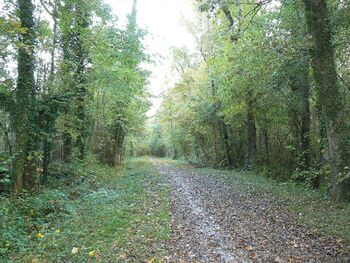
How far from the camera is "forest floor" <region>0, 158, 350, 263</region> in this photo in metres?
6.69

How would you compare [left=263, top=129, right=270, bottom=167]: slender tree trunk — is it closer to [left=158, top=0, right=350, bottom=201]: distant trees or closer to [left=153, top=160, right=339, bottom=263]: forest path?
[left=158, top=0, right=350, bottom=201]: distant trees

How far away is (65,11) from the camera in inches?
431

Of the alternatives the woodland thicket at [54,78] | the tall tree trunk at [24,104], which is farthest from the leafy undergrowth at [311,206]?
the tall tree trunk at [24,104]

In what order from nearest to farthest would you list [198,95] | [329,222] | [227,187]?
[329,222] → [227,187] → [198,95]

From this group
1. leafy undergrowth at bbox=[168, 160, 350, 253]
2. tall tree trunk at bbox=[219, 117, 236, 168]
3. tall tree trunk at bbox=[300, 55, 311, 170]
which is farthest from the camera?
tall tree trunk at bbox=[219, 117, 236, 168]

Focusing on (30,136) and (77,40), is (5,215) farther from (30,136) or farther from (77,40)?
(77,40)

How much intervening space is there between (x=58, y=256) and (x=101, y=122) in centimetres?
1719

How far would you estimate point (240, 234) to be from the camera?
788 cm

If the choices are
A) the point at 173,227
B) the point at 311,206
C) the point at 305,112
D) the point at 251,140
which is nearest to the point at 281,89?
the point at 305,112

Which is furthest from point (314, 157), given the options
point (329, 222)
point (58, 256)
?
point (58, 256)

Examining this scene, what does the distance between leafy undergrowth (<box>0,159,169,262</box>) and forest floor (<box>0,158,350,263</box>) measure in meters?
0.02

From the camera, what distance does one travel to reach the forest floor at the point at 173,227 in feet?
21.9

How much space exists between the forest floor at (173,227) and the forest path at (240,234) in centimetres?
2

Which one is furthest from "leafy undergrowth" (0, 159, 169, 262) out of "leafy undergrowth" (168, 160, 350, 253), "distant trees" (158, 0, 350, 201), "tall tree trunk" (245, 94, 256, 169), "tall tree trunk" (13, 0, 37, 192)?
"tall tree trunk" (245, 94, 256, 169)
